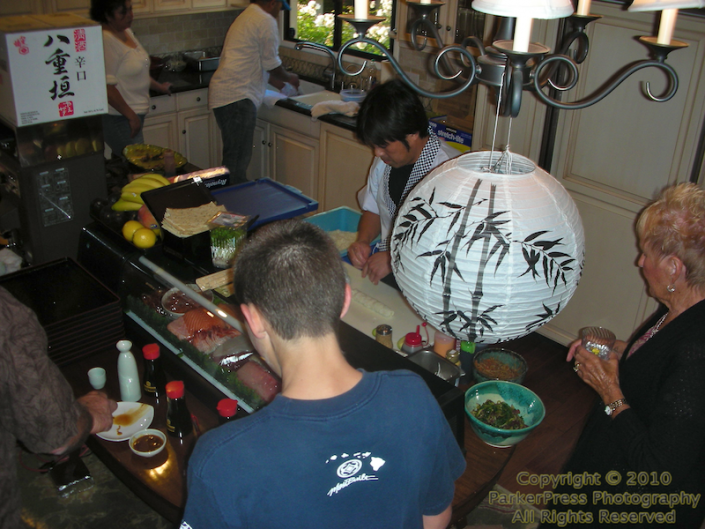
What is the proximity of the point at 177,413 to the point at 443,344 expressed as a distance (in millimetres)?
872

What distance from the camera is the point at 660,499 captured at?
159 cm

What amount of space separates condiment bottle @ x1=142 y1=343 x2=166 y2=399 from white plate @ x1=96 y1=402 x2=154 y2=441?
55 mm

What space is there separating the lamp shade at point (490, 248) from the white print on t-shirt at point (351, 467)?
0.37 metres

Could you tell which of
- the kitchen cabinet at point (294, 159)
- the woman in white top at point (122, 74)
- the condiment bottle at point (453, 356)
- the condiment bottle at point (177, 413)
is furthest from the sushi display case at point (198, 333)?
the kitchen cabinet at point (294, 159)

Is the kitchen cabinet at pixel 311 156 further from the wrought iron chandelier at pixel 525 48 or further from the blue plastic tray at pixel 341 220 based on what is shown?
the wrought iron chandelier at pixel 525 48

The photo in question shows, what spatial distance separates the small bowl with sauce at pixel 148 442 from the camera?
1.72 m

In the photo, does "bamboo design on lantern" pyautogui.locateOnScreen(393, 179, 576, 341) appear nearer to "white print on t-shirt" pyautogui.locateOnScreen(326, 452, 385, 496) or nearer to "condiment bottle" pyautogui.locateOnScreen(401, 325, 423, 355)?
"white print on t-shirt" pyautogui.locateOnScreen(326, 452, 385, 496)

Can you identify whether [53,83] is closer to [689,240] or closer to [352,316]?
[352,316]

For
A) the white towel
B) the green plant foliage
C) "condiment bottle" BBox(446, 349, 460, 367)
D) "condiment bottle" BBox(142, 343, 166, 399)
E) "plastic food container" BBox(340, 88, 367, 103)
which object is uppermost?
the green plant foliage

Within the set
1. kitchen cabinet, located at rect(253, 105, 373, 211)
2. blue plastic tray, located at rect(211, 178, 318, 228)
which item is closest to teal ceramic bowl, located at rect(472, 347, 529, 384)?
blue plastic tray, located at rect(211, 178, 318, 228)

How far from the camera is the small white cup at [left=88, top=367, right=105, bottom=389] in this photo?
1.95m

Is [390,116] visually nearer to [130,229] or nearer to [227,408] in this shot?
[130,229]

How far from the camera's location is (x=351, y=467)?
3.30ft

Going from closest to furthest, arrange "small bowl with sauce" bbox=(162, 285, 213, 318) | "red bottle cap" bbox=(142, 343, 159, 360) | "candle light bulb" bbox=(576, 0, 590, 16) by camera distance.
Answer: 1. "candle light bulb" bbox=(576, 0, 590, 16)
2. "red bottle cap" bbox=(142, 343, 159, 360)
3. "small bowl with sauce" bbox=(162, 285, 213, 318)
